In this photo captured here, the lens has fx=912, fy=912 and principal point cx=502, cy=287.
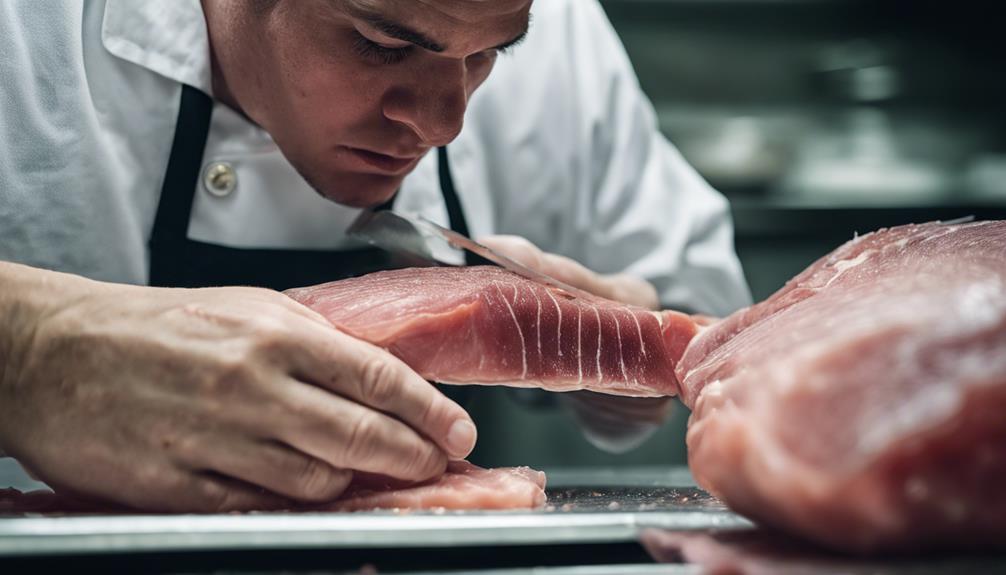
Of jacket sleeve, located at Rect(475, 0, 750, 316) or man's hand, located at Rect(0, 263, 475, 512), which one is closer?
man's hand, located at Rect(0, 263, 475, 512)

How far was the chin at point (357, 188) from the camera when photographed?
1.70 meters

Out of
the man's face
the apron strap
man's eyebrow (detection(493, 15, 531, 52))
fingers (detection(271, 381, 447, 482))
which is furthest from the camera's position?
the apron strap

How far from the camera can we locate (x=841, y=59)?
4109mm

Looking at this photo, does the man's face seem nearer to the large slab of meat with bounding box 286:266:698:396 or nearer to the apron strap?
the apron strap

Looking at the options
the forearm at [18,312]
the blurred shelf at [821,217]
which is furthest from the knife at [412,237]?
the blurred shelf at [821,217]

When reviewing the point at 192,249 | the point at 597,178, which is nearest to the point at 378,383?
the point at 192,249

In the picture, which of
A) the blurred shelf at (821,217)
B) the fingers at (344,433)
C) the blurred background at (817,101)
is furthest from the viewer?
the blurred background at (817,101)

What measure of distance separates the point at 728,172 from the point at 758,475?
3.01 m

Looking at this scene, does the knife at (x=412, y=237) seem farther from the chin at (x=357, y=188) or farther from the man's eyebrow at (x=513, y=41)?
the man's eyebrow at (x=513, y=41)

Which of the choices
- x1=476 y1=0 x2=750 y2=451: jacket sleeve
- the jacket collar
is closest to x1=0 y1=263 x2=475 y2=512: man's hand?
the jacket collar

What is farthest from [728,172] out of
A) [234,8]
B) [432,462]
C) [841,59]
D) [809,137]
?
[432,462]

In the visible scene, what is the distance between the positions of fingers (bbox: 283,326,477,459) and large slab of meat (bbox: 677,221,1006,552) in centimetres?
31

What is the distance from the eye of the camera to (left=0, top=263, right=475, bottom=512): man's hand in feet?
3.50

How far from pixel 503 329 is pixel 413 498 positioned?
298 mm
